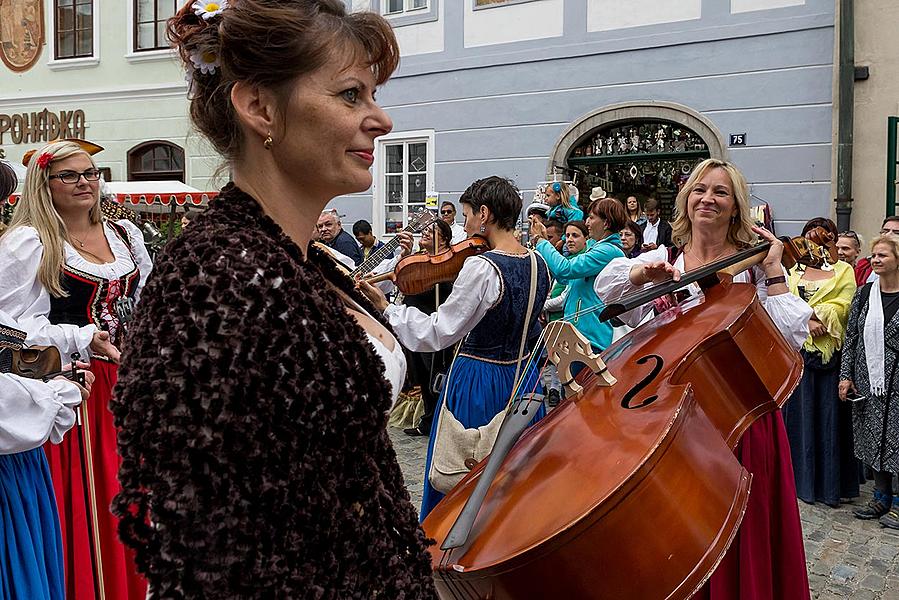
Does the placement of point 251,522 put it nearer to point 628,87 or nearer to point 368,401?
point 368,401

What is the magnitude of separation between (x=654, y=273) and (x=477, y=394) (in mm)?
1087

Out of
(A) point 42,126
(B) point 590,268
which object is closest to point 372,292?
(B) point 590,268

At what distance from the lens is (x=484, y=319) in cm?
382

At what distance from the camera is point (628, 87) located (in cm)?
998

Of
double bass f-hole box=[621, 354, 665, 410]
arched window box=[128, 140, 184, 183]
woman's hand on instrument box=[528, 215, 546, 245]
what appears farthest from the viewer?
arched window box=[128, 140, 184, 183]

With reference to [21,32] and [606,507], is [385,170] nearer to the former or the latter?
[21,32]

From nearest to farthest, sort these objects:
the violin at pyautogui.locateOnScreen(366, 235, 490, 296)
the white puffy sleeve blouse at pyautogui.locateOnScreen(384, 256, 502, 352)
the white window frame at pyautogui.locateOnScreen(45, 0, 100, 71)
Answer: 1. the white puffy sleeve blouse at pyautogui.locateOnScreen(384, 256, 502, 352)
2. the violin at pyautogui.locateOnScreen(366, 235, 490, 296)
3. the white window frame at pyautogui.locateOnScreen(45, 0, 100, 71)

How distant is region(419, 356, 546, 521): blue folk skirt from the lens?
3.76 m

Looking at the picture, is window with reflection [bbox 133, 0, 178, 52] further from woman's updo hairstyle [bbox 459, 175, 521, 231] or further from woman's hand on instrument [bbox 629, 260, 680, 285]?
woman's hand on instrument [bbox 629, 260, 680, 285]

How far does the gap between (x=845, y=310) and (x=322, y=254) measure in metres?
4.88

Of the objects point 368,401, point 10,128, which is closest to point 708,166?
point 368,401

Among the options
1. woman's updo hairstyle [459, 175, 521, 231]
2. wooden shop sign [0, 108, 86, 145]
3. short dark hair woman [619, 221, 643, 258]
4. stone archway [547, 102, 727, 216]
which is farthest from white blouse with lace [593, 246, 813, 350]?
wooden shop sign [0, 108, 86, 145]

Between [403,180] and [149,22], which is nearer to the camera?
[403,180]

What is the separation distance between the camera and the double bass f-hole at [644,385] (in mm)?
1992
